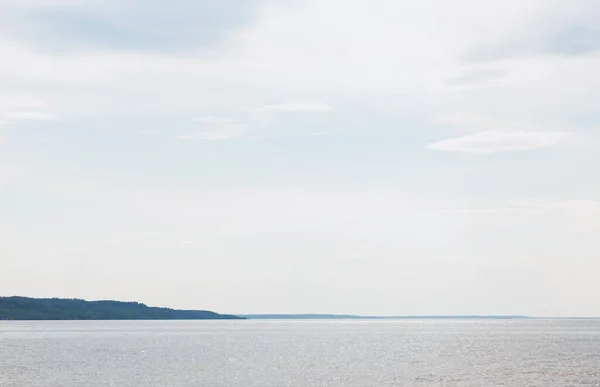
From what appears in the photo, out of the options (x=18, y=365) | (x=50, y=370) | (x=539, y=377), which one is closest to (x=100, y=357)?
(x=18, y=365)

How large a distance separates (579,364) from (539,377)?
79.0 feet

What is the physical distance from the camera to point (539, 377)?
101 meters

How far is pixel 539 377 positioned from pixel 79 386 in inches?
2041

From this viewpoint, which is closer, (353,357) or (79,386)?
(79,386)

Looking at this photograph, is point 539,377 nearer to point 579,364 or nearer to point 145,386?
point 579,364

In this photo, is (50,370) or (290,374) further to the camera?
(50,370)

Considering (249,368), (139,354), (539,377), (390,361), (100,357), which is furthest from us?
(139,354)

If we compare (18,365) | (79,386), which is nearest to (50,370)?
(18,365)

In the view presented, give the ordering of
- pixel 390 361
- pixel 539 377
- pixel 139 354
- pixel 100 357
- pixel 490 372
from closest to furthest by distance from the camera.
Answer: pixel 539 377
pixel 490 372
pixel 390 361
pixel 100 357
pixel 139 354

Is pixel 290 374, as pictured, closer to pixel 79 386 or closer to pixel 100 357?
pixel 79 386

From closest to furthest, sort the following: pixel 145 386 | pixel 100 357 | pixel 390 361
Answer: pixel 145 386, pixel 390 361, pixel 100 357

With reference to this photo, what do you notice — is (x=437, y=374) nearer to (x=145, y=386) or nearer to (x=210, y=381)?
(x=210, y=381)

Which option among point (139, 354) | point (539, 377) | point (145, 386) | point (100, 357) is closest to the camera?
point (145, 386)

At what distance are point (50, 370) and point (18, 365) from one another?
12.6 meters
